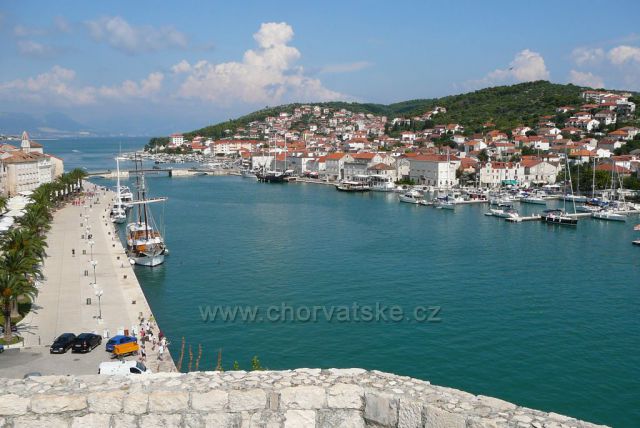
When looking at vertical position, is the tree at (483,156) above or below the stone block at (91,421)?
above

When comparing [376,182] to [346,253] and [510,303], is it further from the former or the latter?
[510,303]

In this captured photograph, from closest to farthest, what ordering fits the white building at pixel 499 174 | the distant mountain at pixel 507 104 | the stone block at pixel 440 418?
1. the stone block at pixel 440 418
2. the white building at pixel 499 174
3. the distant mountain at pixel 507 104

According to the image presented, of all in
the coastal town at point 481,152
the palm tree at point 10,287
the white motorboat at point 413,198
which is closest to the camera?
the palm tree at point 10,287

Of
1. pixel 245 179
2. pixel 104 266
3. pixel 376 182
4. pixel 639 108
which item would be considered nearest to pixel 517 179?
pixel 376 182

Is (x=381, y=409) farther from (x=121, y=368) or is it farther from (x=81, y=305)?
(x=81, y=305)

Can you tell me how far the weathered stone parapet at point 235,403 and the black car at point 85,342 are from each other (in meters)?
9.57

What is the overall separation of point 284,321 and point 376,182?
2400 inches

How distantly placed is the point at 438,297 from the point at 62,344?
47.2ft

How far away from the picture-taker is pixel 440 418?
19.1ft

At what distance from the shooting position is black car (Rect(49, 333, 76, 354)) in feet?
49.9

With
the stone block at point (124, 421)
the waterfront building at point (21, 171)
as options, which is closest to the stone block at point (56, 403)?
the stone block at point (124, 421)

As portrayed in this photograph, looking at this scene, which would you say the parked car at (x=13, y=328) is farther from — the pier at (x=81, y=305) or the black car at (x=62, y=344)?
the black car at (x=62, y=344)

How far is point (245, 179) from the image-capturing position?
9644 centimetres

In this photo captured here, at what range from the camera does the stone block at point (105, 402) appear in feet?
20.0
